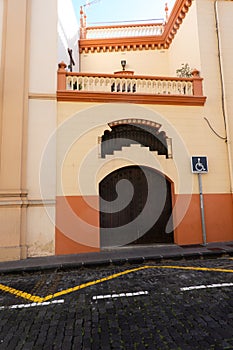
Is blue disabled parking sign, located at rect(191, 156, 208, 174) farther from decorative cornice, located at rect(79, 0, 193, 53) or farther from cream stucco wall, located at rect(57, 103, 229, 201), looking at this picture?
decorative cornice, located at rect(79, 0, 193, 53)

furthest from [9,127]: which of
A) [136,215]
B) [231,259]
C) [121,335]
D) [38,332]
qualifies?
[231,259]

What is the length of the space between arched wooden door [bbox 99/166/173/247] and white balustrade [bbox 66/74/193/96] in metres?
2.78

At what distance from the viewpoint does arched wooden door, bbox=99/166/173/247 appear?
24.9 feet

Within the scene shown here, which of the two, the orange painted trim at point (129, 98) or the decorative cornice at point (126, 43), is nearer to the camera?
the orange painted trim at point (129, 98)

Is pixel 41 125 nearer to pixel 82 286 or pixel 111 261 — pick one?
pixel 111 261

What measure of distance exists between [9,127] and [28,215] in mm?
2642

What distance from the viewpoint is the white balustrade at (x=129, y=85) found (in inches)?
305

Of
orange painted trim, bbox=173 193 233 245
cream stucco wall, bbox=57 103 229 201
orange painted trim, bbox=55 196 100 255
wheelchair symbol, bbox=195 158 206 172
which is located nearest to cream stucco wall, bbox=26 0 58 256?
orange painted trim, bbox=55 196 100 255

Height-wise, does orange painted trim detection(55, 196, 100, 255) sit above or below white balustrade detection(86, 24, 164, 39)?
below

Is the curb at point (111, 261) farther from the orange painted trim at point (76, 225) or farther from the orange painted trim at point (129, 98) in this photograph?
the orange painted trim at point (129, 98)

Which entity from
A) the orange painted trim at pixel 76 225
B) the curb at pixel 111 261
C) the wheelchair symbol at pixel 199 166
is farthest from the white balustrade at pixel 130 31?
the curb at pixel 111 261

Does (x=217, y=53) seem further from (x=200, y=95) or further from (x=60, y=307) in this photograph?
A: (x=60, y=307)

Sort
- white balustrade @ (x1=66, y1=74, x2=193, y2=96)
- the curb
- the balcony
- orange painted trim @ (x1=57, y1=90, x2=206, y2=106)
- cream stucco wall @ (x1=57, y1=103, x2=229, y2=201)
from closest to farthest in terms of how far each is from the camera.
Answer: the curb → cream stucco wall @ (x1=57, y1=103, x2=229, y2=201) → orange painted trim @ (x1=57, y1=90, x2=206, y2=106) → the balcony → white balustrade @ (x1=66, y1=74, x2=193, y2=96)

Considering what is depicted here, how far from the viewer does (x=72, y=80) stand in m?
7.72
